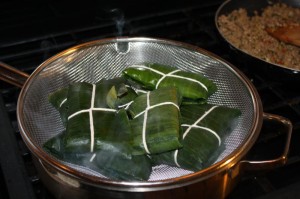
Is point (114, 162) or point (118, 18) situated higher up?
point (118, 18)

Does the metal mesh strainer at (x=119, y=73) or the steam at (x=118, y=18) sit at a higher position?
the steam at (x=118, y=18)

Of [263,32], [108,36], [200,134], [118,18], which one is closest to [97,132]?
[200,134]

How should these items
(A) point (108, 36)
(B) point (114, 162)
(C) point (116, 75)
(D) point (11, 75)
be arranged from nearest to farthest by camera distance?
1. (B) point (114, 162)
2. (D) point (11, 75)
3. (C) point (116, 75)
4. (A) point (108, 36)

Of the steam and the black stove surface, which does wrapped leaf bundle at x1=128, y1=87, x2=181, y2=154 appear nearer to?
the black stove surface

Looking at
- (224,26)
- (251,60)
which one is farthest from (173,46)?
(224,26)

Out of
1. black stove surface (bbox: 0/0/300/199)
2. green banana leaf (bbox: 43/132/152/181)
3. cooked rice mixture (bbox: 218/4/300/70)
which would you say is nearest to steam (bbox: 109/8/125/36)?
black stove surface (bbox: 0/0/300/199)

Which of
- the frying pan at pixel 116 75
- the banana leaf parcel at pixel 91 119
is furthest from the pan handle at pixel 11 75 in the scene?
the banana leaf parcel at pixel 91 119

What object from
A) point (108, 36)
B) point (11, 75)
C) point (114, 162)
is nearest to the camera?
point (114, 162)

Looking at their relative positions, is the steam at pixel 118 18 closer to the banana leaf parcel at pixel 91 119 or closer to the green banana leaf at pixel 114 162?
the banana leaf parcel at pixel 91 119

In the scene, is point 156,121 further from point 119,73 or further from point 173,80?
point 119,73
